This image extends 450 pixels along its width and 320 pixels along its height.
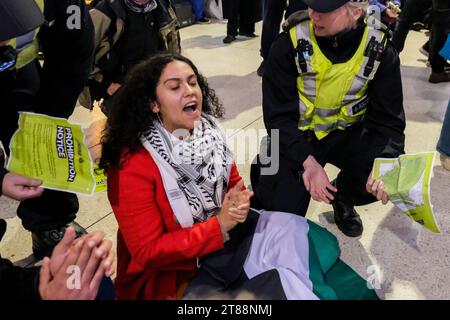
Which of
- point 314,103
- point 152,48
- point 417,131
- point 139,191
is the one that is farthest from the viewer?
point 417,131

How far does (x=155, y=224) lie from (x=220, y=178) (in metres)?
0.32

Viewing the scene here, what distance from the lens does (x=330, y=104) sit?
169 centimetres

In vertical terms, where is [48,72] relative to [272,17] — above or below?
above

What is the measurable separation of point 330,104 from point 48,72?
1179mm

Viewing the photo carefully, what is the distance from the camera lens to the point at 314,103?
172 centimetres

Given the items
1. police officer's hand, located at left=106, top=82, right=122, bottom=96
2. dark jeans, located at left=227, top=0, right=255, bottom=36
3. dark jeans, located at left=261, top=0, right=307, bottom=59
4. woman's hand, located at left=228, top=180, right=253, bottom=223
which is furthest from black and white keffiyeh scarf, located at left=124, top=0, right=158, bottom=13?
dark jeans, located at left=227, top=0, right=255, bottom=36

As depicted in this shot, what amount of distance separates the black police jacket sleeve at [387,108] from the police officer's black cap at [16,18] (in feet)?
4.31

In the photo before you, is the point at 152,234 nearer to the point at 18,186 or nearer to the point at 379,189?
the point at 18,186

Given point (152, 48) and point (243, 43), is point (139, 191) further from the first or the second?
point (243, 43)

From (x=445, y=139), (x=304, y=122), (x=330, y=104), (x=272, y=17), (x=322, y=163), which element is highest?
(x=330, y=104)

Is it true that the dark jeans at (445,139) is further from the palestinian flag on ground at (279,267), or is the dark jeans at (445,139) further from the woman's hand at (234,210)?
the woman's hand at (234,210)

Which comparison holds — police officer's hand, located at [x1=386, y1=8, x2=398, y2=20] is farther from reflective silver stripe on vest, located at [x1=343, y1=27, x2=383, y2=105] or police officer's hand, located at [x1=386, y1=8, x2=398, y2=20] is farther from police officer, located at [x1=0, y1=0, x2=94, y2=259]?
police officer, located at [x1=0, y1=0, x2=94, y2=259]

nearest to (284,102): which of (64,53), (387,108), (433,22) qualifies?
(387,108)

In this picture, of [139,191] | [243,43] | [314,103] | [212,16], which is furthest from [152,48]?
[212,16]
